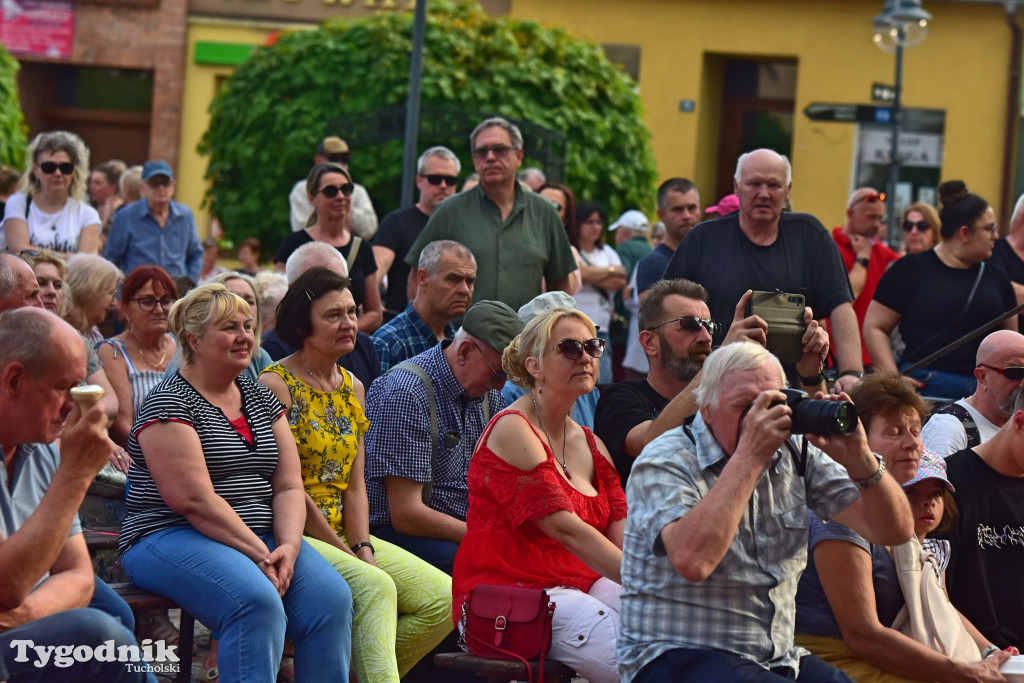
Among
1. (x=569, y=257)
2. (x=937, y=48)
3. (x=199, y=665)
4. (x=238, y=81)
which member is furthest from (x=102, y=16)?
(x=199, y=665)

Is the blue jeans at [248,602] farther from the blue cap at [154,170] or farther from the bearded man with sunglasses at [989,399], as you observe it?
the blue cap at [154,170]

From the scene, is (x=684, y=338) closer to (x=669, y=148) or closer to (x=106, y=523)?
(x=106, y=523)

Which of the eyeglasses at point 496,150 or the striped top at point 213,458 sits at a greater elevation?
the eyeglasses at point 496,150

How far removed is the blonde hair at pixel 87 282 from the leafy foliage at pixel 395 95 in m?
6.20

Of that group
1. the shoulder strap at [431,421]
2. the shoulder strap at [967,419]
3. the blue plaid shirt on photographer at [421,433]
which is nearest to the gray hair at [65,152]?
the blue plaid shirt on photographer at [421,433]

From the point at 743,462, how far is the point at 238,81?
35.4 feet

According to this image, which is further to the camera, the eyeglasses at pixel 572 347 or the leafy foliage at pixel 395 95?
the leafy foliage at pixel 395 95

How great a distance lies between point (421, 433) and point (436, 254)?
4.19ft

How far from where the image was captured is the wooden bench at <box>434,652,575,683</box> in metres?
4.16

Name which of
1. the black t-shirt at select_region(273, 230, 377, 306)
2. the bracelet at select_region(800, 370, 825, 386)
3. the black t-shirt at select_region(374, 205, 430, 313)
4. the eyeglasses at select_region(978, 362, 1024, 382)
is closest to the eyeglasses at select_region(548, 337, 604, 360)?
the bracelet at select_region(800, 370, 825, 386)

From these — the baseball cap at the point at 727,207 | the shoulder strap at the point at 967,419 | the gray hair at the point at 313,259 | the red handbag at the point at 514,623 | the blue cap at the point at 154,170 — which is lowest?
the red handbag at the point at 514,623

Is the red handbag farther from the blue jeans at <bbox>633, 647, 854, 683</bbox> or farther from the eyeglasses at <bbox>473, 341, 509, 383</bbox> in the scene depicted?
the eyeglasses at <bbox>473, 341, 509, 383</bbox>

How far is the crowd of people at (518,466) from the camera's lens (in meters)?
3.56

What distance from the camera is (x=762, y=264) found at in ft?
20.2
